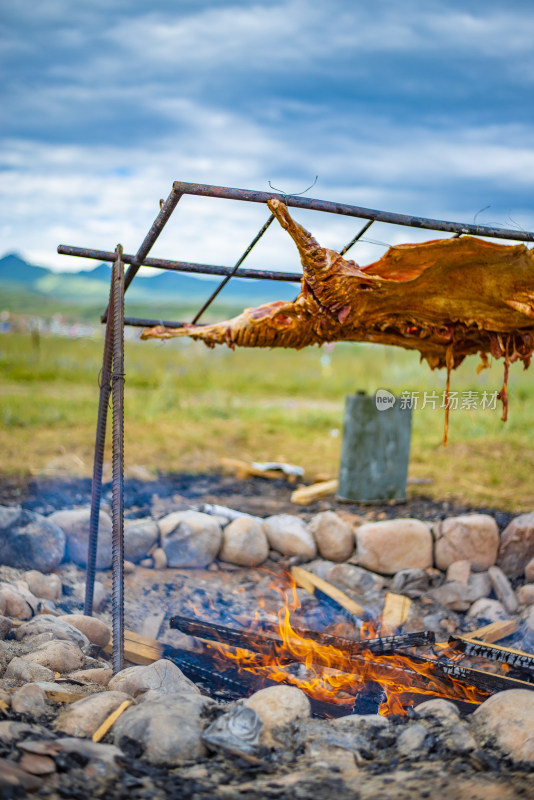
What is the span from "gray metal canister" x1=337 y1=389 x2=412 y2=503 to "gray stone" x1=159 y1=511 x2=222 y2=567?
1914mm

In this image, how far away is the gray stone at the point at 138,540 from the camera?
17.8 ft

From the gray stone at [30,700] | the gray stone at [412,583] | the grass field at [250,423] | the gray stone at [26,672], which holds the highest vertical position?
the grass field at [250,423]

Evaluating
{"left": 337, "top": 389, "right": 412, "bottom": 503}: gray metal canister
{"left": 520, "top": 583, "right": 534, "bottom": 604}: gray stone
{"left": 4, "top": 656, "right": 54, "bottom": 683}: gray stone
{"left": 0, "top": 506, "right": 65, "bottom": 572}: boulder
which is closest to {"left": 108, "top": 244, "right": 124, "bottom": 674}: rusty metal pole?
{"left": 4, "top": 656, "right": 54, "bottom": 683}: gray stone

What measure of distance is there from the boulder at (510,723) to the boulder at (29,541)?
3.20 m

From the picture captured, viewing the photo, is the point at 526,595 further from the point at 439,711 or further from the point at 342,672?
the point at 439,711

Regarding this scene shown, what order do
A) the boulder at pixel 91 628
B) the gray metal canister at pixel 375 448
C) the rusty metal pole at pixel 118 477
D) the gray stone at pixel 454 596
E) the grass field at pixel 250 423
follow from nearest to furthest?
the rusty metal pole at pixel 118 477 < the boulder at pixel 91 628 < the gray stone at pixel 454 596 < the gray metal canister at pixel 375 448 < the grass field at pixel 250 423

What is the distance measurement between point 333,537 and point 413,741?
2939 mm

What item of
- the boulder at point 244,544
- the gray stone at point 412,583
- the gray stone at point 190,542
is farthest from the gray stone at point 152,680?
the gray stone at point 412,583

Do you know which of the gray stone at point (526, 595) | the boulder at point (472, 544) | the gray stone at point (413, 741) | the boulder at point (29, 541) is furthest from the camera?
the boulder at point (472, 544)

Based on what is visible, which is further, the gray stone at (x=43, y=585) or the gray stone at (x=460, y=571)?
the gray stone at (x=460, y=571)

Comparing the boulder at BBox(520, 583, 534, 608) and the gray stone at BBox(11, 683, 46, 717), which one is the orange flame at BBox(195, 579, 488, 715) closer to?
the gray stone at BBox(11, 683, 46, 717)

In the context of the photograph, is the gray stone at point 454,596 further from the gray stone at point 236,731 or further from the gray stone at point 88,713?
the gray stone at point 88,713

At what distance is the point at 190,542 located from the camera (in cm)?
545

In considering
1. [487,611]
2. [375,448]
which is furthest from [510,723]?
[375,448]
